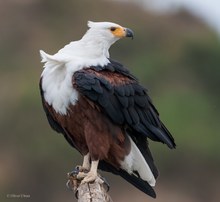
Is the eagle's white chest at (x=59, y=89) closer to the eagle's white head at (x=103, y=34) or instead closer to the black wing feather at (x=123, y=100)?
the black wing feather at (x=123, y=100)

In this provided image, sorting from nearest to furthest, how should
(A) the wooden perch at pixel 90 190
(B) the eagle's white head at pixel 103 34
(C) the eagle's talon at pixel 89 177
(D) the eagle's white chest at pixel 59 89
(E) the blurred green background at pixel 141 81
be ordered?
(A) the wooden perch at pixel 90 190, (C) the eagle's talon at pixel 89 177, (D) the eagle's white chest at pixel 59 89, (B) the eagle's white head at pixel 103 34, (E) the blurred green background at pixel 141 81

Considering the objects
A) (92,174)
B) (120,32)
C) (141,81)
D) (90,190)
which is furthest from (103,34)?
(141,81)

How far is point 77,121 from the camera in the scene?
1013 cm

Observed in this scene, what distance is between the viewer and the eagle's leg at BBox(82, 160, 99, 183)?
9.95 meters

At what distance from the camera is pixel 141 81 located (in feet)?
79.8

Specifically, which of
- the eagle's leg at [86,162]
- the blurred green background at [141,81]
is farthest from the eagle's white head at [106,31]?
the blurred green background at [141,81]

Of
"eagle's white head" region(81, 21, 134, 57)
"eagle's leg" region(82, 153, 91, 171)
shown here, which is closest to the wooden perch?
"eagle's leg" region(82, 153, 91, 171)

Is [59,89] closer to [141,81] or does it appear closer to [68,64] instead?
[68,64]

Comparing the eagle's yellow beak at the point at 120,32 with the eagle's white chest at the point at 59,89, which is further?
the eagle's yellow beak at the point at 120,32

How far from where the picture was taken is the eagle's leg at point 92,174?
995 centimetres

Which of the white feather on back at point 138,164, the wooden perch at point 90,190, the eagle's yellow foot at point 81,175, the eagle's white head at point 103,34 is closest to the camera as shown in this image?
the wooden perch at point 90,190

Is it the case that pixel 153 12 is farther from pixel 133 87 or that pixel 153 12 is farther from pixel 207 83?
pixel 133 87

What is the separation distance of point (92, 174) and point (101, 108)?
1.85 ft

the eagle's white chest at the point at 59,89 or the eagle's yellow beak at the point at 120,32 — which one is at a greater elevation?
the eagle's yellow beak at the point at 120,32
